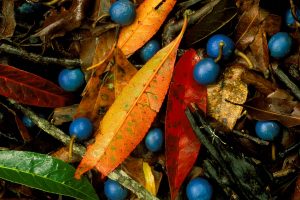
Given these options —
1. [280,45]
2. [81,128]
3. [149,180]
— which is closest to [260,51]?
[280,45]

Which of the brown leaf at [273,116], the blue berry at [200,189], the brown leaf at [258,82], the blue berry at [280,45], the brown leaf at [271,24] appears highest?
the brown leaf at [271,24]

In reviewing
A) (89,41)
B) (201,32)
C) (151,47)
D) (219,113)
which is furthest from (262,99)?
(89,41)

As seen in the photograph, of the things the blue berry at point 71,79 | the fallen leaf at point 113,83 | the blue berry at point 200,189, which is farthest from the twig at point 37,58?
the blue berry at point 200,189

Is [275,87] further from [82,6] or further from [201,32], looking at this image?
A: [82,6]

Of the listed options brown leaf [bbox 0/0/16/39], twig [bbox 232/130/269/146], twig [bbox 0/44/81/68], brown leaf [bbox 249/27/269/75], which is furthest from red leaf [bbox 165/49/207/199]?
brown leaf [bbox 0/0/16/39]

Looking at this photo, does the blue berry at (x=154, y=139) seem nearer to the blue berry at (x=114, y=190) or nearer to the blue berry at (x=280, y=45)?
the blue berry at (x=114, y=190)

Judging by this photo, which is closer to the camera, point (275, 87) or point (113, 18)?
point (275, 87)
